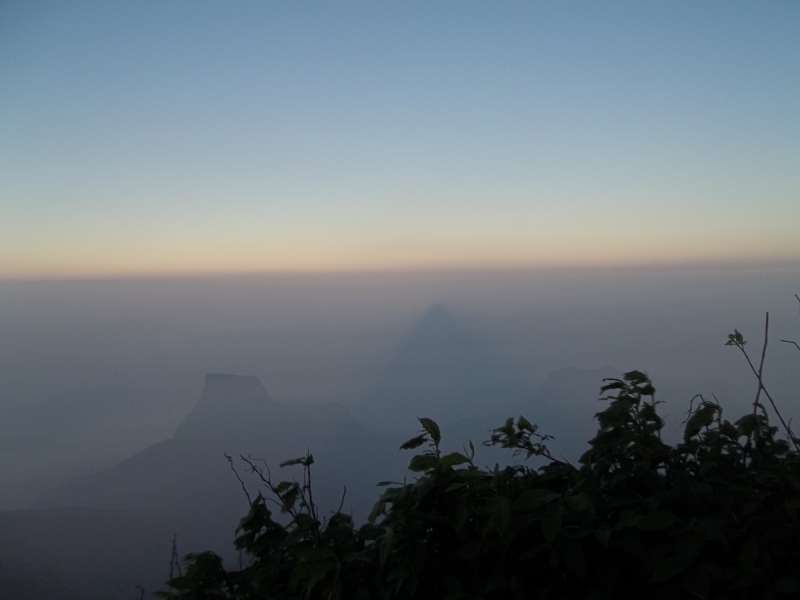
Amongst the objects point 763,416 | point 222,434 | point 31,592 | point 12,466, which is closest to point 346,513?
point 763,416

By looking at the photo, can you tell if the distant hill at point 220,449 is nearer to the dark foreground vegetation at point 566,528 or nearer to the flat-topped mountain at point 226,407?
the flat-topped mountain at point 226,407

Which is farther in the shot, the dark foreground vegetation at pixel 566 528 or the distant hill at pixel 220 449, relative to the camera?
the distant hill at pixel 220 449

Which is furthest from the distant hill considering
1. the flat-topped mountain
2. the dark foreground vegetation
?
the dark foreground vegetation

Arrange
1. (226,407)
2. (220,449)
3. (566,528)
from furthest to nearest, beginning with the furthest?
(226,407) < (220,449) < (566,528)

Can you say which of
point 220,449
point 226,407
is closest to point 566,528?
point 220,449

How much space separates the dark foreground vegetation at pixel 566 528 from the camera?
1653 mm

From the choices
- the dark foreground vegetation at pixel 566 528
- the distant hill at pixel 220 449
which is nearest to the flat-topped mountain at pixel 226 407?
the distant hill at pixel 220 449

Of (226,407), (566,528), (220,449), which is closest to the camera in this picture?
(566,528)

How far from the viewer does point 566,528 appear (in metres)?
1.69

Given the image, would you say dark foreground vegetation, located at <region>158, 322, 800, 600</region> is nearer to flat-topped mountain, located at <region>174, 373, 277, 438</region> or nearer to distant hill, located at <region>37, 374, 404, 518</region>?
distant hill, located at <region>37, 374, 404, 518</region>

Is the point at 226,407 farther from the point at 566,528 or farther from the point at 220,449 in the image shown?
the point at 566,528

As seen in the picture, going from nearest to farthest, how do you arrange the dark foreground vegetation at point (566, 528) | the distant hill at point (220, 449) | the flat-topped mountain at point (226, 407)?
the dark foreground vegetation at point (566, 528) < the distant hill at point (220, 449) < the flat-topped mountain at point (226, 407)

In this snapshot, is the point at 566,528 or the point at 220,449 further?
the point at 220,449

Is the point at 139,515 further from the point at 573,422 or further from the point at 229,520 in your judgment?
the point at 573,422
